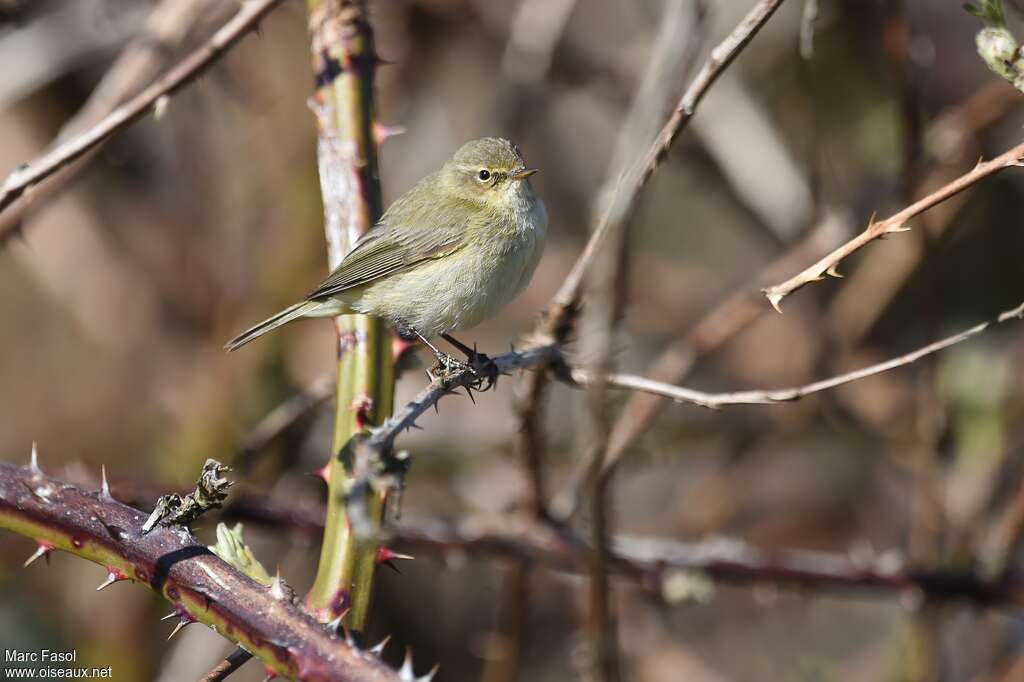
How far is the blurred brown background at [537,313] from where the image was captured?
480 cm

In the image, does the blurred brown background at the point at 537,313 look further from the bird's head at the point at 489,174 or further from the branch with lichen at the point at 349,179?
the branch with lichen at the point at 349,179

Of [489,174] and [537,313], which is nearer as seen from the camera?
[489,174]

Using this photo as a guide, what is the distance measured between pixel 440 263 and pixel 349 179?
96 cm

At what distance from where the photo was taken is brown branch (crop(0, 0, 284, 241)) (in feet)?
8.48

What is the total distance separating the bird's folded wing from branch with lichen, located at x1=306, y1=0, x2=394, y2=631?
1.23 ft

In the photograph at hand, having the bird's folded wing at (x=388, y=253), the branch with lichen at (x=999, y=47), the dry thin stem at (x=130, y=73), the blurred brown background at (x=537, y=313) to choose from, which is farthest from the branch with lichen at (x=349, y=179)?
the branch with lichen at (x=999, y=47)

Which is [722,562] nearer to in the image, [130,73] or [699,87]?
[699,87]

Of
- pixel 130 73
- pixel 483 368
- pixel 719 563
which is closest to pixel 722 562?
pixel 719 563

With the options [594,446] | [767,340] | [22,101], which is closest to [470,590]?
[767,340]

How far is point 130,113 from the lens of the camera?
271cm

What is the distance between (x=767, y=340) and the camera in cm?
589

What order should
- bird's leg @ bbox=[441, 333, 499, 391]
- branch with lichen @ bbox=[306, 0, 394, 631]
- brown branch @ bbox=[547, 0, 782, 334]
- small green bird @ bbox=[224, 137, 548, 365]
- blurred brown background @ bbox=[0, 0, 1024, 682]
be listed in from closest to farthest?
brown branch @ bbox=[547, 0, 782, 334], branch with lichen @ bbox=[306, 0, 394, 631], bird's leg @ bbox=[441, 333, 499, 391], small green bird @ bbox=[224, 137, 548, 365], blurred brown background @ bbox=[0, 0, 1024, 682]

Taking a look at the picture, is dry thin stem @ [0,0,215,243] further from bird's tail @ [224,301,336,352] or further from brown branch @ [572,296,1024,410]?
brown branch @ [572,296,1024,410]

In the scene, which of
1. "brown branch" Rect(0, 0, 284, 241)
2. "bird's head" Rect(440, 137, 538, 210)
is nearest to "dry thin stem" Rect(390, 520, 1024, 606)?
"bird's head" Rect(440, 137, 538, 210)
